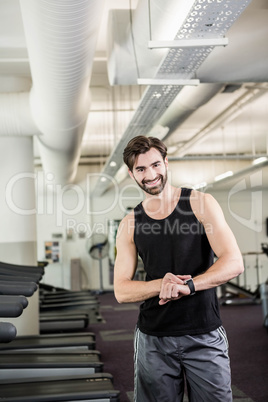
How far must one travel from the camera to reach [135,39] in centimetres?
388

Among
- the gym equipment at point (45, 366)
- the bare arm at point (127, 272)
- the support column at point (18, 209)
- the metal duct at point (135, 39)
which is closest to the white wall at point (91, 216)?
the support column at point (18, 209)

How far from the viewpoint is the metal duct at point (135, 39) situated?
11.0 feet

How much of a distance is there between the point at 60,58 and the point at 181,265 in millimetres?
1969

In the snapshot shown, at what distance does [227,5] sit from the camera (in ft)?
9.25

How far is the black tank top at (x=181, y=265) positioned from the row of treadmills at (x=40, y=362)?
58 centimetres

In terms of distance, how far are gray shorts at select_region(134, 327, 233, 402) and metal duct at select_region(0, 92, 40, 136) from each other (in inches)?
158

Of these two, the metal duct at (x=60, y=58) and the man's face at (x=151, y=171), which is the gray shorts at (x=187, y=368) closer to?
the man's face at (x=151, y=171)

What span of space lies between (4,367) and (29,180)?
2556 mm

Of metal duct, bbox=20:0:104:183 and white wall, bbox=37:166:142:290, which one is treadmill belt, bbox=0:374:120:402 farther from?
white wall, bbox=37:166:142:290

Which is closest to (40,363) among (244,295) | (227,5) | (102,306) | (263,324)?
(227,5)

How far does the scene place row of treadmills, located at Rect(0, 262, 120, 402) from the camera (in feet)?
8.02

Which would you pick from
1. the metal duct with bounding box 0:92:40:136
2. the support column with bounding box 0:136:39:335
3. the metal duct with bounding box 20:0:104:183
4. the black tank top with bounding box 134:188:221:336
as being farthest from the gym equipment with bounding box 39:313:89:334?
the black tank top with bounding box 134:188:221:336

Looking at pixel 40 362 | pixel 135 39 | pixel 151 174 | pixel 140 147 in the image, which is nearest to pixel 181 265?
pixel 151 174

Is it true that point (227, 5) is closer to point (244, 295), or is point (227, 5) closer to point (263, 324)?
point (263, 324)
